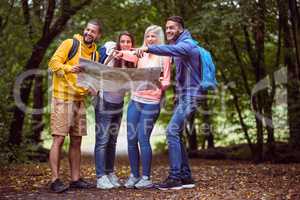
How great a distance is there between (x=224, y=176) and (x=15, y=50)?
573 cm

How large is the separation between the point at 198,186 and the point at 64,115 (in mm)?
1924

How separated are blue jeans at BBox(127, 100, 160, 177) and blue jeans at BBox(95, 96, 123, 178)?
0.17 meters

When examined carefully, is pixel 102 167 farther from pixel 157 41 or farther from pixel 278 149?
pixel 278 149

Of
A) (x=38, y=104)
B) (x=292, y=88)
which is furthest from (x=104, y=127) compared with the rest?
(x=38, y=104)

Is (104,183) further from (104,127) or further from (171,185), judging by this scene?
(171,185)

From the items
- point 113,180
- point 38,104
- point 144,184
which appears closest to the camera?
point 144,184

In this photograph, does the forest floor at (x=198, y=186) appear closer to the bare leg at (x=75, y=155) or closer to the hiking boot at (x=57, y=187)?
the hiking boot at (x=57, y=187)

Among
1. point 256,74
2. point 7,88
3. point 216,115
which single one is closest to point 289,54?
point 256,74

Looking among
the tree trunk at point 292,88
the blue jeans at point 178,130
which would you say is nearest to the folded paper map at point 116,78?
the blue jeans at point 178,130

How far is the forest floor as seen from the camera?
5.77 metres

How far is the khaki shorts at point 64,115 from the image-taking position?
6.09 meters

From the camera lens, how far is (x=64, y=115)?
608 centimetres

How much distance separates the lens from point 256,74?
1141cm

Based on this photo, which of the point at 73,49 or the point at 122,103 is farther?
the point at 122,103
